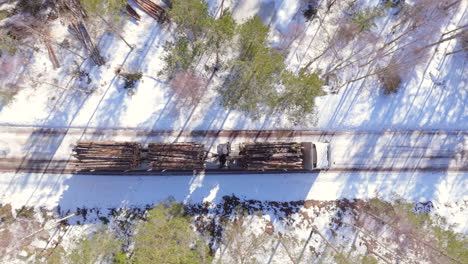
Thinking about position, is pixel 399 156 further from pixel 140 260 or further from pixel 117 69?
pixel 117 69

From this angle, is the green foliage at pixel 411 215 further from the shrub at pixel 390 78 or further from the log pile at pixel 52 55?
the log pile at pixel 52 55

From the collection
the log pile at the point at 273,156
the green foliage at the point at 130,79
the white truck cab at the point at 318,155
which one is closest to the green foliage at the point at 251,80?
the log pile at the point at 273,156

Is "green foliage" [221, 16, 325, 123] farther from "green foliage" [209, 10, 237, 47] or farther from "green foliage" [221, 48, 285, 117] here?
"green foliage" [209, 10, 237, 47]

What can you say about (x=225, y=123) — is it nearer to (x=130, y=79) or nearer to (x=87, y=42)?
(x=130, y=79)

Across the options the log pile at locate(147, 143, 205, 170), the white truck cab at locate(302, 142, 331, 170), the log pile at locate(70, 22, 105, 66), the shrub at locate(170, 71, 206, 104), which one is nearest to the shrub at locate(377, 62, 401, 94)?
the white truck cab at locate(302, 142, 331, 170)

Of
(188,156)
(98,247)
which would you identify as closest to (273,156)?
(188,156)

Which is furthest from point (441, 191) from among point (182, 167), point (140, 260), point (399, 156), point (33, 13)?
point (33, 13)
